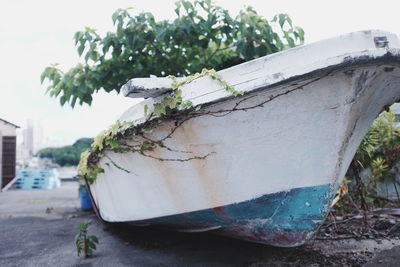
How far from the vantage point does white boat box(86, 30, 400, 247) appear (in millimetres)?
1899

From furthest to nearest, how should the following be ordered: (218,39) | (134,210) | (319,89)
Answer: (218,39) → (134,210) → (319,89)

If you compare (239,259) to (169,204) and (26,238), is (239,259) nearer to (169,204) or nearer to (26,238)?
(169,204)

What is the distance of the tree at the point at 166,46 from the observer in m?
4.39

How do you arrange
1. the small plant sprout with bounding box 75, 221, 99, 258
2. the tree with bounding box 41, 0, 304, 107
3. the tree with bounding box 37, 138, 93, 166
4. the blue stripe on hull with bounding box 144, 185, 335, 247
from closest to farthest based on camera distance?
the blue stripe on hull with bounding box 144, 185, 335, 247 → the small plant sprout with bounding box 75, 221, 99, 258 → the tree with bounding box 41, 0, 304, 107 → the tree with bounding box 37, 138, 93, 166

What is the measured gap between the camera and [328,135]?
2.10 metres

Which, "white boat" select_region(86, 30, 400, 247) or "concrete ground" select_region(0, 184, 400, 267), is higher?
"white boat" select_region(86, 30, 400, 247)

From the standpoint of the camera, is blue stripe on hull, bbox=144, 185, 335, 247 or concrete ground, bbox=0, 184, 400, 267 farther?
concrete ground, bbox=0, 184, 400, 267

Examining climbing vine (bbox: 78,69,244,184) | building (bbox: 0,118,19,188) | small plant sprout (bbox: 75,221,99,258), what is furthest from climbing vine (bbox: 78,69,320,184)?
building (bbox: 0,118,19,188)

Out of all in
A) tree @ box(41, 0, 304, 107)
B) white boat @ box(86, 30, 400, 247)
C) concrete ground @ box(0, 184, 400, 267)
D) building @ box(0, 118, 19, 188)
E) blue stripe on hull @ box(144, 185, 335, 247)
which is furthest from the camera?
building @ box(0, 118, 19, 188)

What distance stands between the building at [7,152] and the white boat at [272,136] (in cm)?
1185

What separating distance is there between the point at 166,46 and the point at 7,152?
1049 cm

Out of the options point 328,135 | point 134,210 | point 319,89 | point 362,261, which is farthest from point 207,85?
point 362,261

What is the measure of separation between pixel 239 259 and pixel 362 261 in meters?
0.86

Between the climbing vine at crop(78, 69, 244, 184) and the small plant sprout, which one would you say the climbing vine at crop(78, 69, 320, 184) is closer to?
the climbing vine at crop(78, 69, 244, 184)
